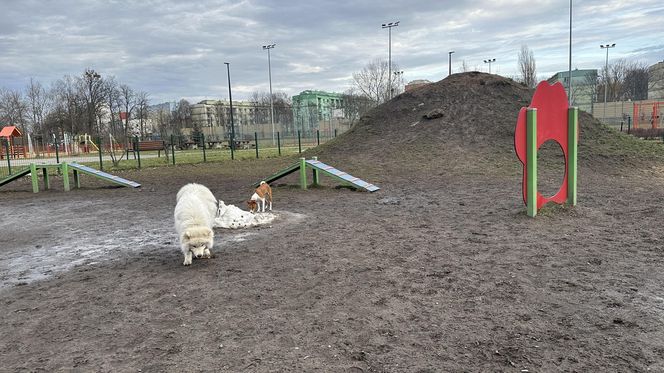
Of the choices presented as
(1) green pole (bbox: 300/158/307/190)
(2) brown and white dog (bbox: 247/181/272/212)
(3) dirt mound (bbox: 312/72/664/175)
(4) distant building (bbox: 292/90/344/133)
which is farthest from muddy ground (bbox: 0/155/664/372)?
(4) distant building (bbox: 292/90/344/133)

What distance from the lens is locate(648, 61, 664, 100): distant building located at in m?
87.1

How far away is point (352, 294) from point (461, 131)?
17.1 m

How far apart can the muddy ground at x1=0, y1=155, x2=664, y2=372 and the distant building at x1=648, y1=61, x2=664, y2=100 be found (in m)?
97.4

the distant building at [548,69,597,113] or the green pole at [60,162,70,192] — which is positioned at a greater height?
the distant building at [548,69,597,113]

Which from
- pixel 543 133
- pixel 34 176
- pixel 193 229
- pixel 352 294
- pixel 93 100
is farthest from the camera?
pixel 93 100

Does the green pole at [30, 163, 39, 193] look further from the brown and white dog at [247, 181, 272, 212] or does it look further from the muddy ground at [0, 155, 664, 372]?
the brown and white dog at [247, 181, 272, 212]

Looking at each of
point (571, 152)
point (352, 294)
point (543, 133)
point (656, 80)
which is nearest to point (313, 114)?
point (571, 152)

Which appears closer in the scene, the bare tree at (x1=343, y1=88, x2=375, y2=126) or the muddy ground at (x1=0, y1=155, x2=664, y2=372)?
the muddy ground at (x1=0, y1=155, x2=664, y2=372)

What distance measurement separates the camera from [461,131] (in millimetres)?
20578

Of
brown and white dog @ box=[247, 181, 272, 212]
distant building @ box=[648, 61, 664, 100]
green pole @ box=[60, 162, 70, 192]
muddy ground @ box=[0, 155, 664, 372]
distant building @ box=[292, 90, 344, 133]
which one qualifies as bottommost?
muddy ground @ box=[0, 155, 664, 372]

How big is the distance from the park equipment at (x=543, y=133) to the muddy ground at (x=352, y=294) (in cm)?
42

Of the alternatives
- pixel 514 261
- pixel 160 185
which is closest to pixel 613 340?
pixel 514 261

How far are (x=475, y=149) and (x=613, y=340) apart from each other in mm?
15939

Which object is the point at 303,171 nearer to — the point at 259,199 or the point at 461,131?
the point at 259,199
